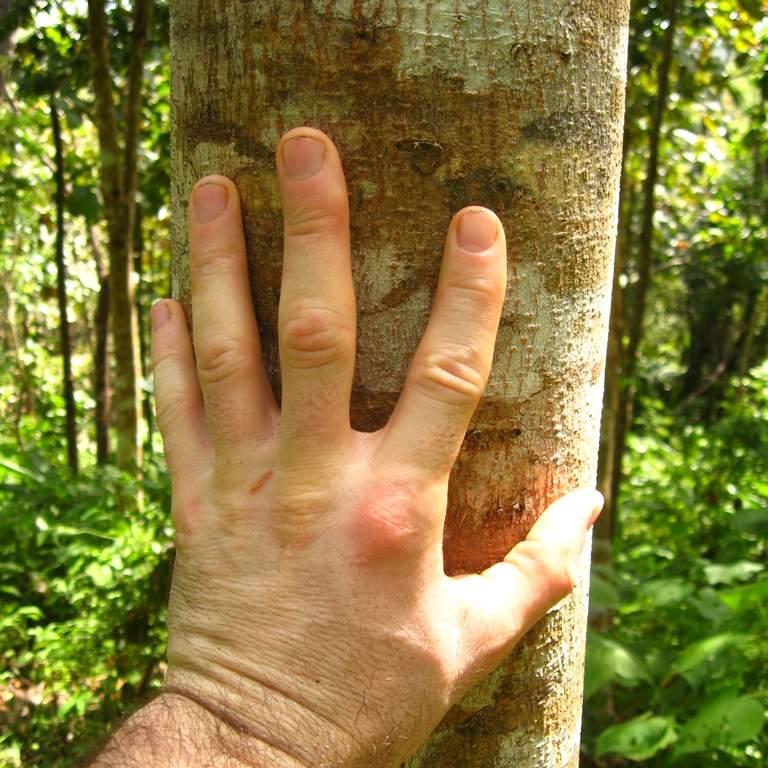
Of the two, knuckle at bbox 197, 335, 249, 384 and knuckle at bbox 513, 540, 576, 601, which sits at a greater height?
knuckle at bbox 197, 335, 249, 384

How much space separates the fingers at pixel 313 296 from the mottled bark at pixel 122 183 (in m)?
3.90

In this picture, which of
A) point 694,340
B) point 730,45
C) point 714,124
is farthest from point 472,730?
point 694,340

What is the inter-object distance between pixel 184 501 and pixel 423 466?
0.33 m

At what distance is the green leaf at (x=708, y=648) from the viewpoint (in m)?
2.32

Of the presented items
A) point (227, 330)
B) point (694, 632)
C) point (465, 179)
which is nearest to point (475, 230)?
point (465, 179)

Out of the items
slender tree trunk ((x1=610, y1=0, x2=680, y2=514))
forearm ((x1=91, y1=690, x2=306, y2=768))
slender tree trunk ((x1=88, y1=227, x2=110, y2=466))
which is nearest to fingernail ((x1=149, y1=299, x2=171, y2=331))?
forearm ((x1=91, y1=690, x2=306, y2=768))

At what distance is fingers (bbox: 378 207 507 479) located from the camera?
93 centimetres

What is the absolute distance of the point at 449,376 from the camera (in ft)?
3.05

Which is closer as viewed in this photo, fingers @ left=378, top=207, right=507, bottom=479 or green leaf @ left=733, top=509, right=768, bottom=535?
fingers @ left=378, top=207, right=507, bottom=479

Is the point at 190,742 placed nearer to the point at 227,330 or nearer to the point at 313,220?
→ the point at 227,330

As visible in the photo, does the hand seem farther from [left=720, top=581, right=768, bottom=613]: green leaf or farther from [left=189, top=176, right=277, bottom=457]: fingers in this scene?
[left=720, top=581, right=768, bottom=613]: green leaf

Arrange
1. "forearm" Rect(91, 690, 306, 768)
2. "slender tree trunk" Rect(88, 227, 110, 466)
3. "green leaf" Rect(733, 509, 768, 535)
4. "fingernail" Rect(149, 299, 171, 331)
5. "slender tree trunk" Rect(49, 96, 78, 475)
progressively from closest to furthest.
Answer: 1. "forearm" Rect(91, 690, 306, 768)
2. "fingernail" Rect(149, 299, 171, 331)
3. "green leaf" Rect(733, 509, 768, 535)
4. "slender tree trunk" Rect(49, 96, 78, 475)
5. "slender tree trunk" Rect(88, 227, 110, 466)

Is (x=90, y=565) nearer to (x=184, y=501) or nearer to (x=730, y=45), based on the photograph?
(x=184, y=501)

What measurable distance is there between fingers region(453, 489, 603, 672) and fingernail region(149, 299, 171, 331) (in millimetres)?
533
